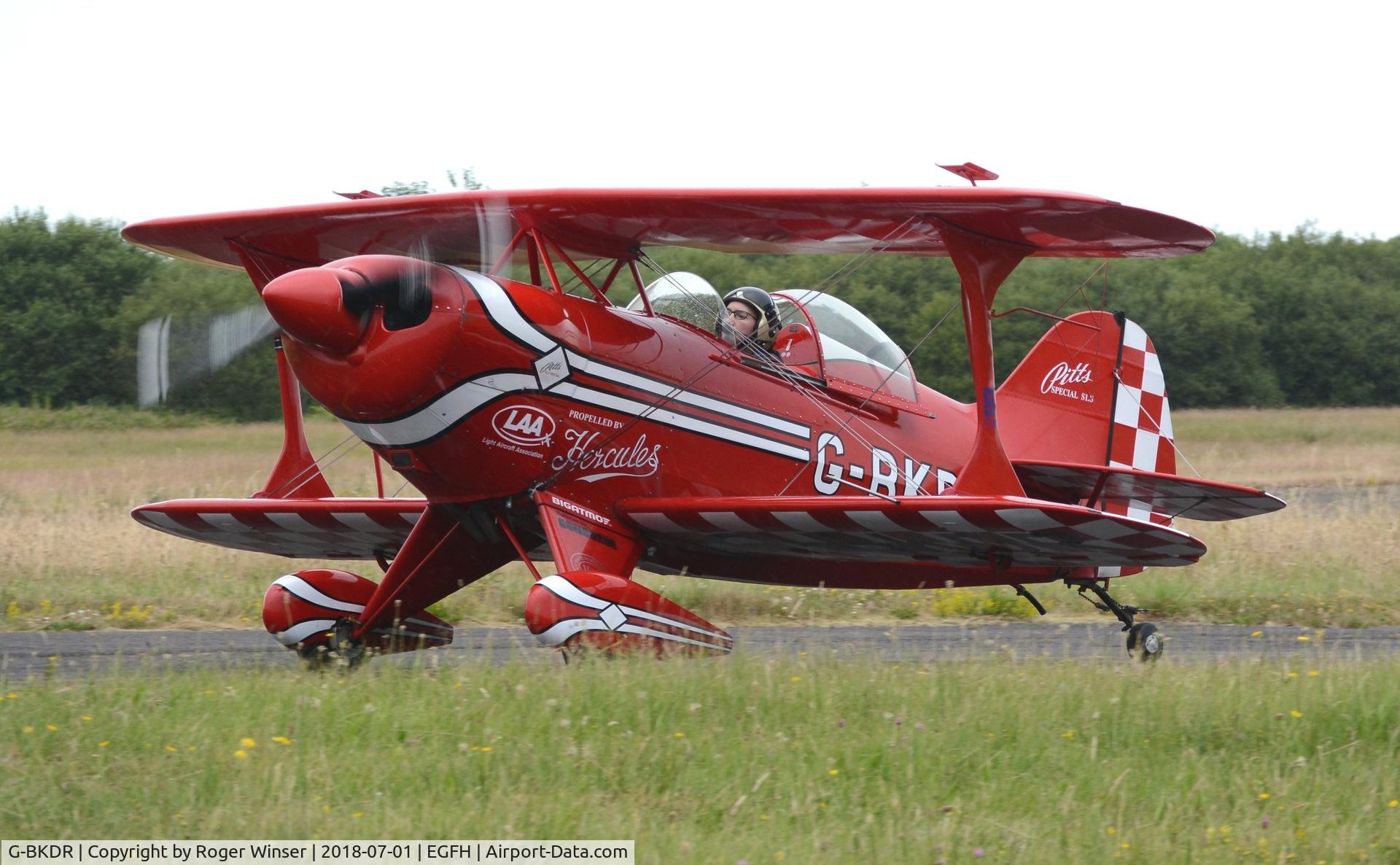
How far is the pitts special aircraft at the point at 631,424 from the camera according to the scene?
6762 mm

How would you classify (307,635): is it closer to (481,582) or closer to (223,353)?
(223,353)

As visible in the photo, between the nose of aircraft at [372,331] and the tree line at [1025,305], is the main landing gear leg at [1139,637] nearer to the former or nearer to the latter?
the nose of aircraft at [372,331]

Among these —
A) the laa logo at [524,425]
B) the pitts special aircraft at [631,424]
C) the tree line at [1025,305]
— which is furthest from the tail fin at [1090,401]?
the tree line at [1025,305]

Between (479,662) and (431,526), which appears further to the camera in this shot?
(431,526)

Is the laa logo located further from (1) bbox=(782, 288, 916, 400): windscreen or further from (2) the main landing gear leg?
(2) the main landing gear leg

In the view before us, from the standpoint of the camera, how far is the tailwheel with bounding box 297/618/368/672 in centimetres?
781

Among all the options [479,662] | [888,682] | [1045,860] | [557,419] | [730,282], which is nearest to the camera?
[1045,860]

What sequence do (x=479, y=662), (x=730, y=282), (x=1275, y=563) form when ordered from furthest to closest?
(x=730, y=282)
(x=1275, y=563)
(x=479, y=662)

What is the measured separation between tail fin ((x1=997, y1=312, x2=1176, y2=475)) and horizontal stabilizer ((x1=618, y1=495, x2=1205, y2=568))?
2.21 meters

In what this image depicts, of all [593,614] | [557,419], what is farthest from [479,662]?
[557,419]

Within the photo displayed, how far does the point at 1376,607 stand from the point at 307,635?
874cm

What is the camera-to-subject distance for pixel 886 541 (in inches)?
301

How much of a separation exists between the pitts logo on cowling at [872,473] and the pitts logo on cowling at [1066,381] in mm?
1712

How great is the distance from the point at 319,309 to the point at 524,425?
125 cm
